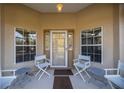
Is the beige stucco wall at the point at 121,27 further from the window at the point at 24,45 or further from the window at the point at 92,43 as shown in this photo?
the window at the point at 24,45

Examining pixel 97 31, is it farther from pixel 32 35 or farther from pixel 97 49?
pixel 32 35

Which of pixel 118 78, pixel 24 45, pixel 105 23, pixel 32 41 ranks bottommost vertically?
pixel 118 78

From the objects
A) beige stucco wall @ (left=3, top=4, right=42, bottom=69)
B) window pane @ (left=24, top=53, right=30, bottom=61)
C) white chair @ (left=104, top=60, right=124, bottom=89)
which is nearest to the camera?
white chair @ (left=104, top=60, right=124, bottom=89)

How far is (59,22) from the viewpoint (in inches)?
288

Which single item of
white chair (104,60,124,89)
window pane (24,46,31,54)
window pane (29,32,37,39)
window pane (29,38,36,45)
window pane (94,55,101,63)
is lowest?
white chair (104,60,124,89)

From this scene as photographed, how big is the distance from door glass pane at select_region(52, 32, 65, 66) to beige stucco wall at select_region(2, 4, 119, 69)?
0.54 metres

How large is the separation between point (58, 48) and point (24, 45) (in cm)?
202

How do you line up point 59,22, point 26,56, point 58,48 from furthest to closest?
point 58,48 < point 59,22 < point 26,56

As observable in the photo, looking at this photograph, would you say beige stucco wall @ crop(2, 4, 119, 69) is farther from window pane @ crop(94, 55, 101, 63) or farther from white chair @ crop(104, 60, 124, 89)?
white chair @ crop(104, 60, 124, 89)

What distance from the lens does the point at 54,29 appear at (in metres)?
7.41

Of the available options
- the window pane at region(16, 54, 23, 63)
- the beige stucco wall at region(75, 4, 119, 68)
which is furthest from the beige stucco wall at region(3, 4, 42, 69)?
the beige stucco wall at region(75, 4, 119, 68)

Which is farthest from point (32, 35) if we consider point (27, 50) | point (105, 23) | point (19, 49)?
point (105, 23)

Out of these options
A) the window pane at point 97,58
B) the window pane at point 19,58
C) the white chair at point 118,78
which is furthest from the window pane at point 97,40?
the window pane at point 19,58

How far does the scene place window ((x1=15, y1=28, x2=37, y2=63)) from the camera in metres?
5.59
